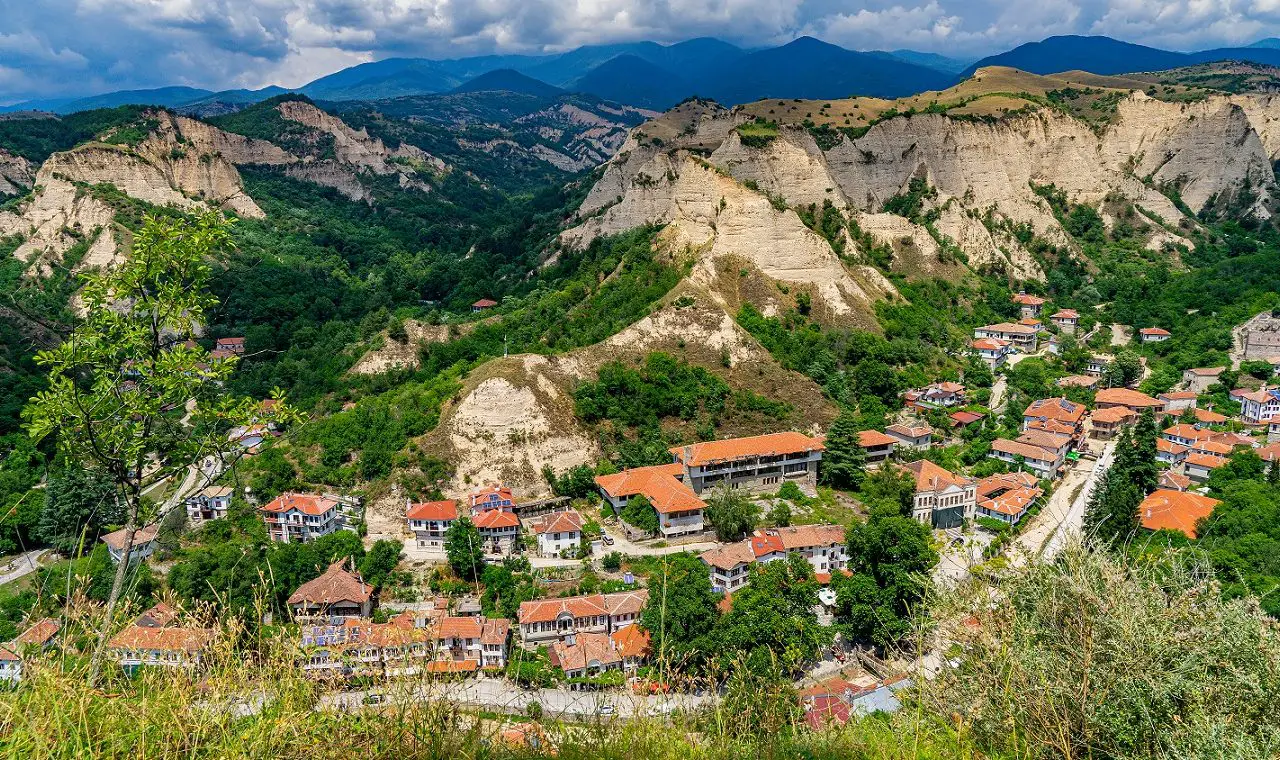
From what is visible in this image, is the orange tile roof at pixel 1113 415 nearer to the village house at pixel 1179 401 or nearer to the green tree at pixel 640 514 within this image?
the village house at pixel 1179 401

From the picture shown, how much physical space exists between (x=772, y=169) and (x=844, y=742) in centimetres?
4413

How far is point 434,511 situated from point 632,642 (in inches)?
348

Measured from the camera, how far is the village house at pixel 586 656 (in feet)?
62.3

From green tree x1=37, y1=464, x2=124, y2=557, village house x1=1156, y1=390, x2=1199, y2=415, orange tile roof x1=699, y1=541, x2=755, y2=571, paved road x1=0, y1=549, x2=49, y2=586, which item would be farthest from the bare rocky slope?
paved road x1=0, y1=549, x2=49, y2=586

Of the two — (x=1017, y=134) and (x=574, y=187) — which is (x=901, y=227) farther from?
(x=574, y=187)

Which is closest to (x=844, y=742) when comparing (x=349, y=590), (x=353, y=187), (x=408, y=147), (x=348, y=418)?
(x=349, y=590)

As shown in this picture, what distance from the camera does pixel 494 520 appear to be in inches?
986

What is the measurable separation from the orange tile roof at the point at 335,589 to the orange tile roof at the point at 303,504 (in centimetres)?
330

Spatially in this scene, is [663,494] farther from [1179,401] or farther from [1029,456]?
[1179,401]

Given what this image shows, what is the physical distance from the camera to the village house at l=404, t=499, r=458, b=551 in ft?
82.4

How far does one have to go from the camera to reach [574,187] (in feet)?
273

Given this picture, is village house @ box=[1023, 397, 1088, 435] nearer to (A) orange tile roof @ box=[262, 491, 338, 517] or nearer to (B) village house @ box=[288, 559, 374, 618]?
(B) village house @ box=[288, 559, 374, 618]

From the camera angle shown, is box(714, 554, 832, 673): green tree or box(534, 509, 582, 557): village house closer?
box(714, 554, 832, 673): green tree

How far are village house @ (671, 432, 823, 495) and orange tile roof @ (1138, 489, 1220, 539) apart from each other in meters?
10.9
